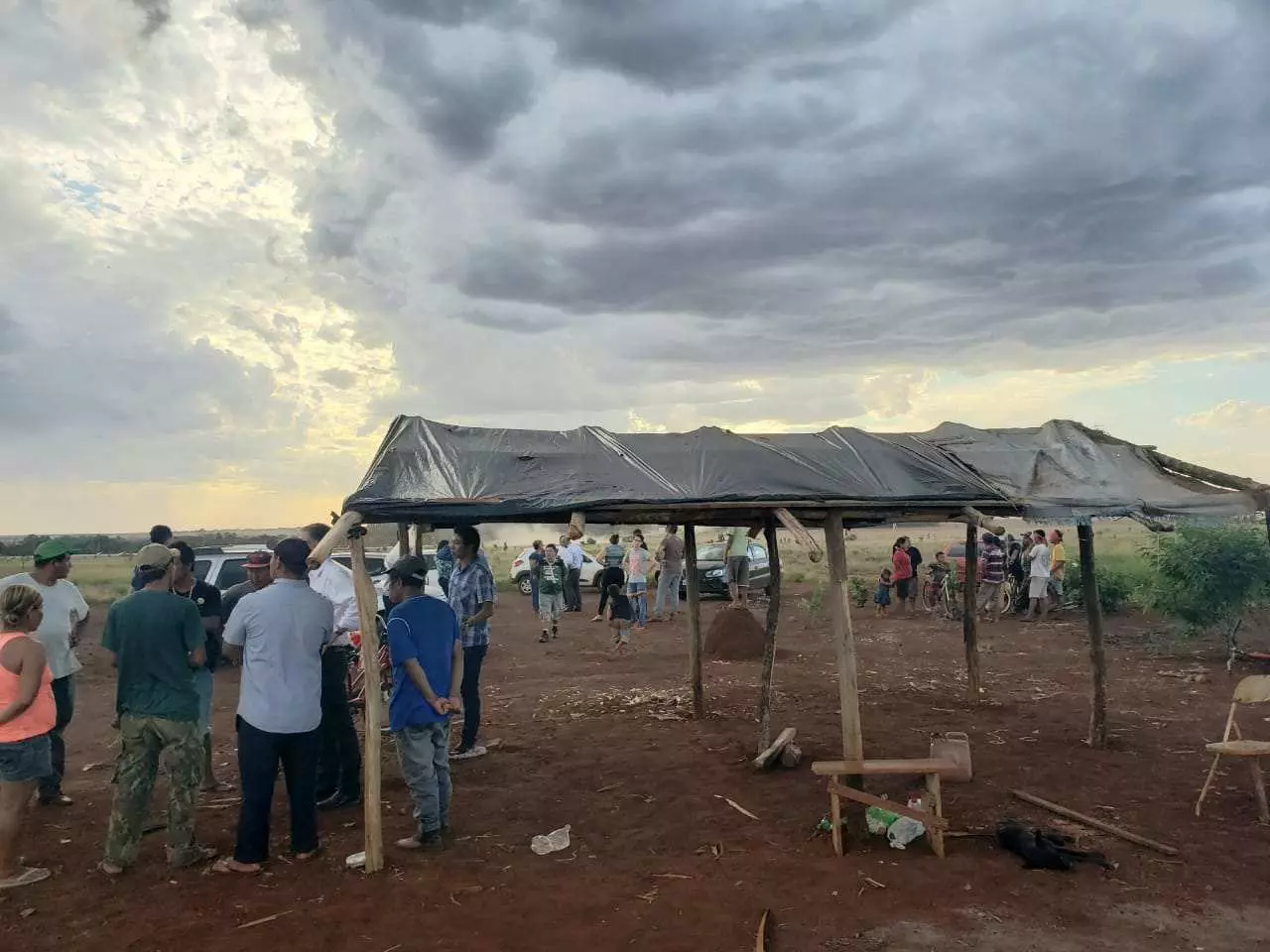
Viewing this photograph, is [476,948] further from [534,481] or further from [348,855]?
[534,481]

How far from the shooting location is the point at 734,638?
563 inches

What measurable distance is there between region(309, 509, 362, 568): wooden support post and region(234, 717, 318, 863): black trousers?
3.70 ft

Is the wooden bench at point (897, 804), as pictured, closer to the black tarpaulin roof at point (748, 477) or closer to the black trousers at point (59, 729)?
the black tarpaulin roof at point (748, 477)

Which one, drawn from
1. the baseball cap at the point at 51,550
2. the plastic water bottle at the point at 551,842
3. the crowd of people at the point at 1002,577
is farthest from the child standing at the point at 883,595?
the baseball cap at the point at 51,550

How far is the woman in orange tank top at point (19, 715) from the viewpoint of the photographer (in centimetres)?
517

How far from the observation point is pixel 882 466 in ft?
24.3

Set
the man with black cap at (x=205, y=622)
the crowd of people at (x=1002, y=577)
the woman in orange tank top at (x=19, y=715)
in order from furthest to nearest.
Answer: the crowd of people at (x=1002, y=577), the man with black cap at (x=205, y=622), the woman in orange tank top at (x=19, y=715)

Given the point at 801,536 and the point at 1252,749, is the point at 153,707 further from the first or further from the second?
the point at 1252,749

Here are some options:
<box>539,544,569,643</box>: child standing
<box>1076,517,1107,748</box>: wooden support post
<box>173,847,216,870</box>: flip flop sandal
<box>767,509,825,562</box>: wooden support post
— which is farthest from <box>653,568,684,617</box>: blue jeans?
<box>173,847,216,870</box>: flip flop sandal

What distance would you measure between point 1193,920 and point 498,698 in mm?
8099

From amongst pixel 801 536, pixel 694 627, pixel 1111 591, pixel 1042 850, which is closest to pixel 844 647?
pixel 801 536

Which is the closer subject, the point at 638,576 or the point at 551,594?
the point at 551,594

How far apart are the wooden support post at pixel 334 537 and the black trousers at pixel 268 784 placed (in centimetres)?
113

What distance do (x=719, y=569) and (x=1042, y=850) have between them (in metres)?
16.8
